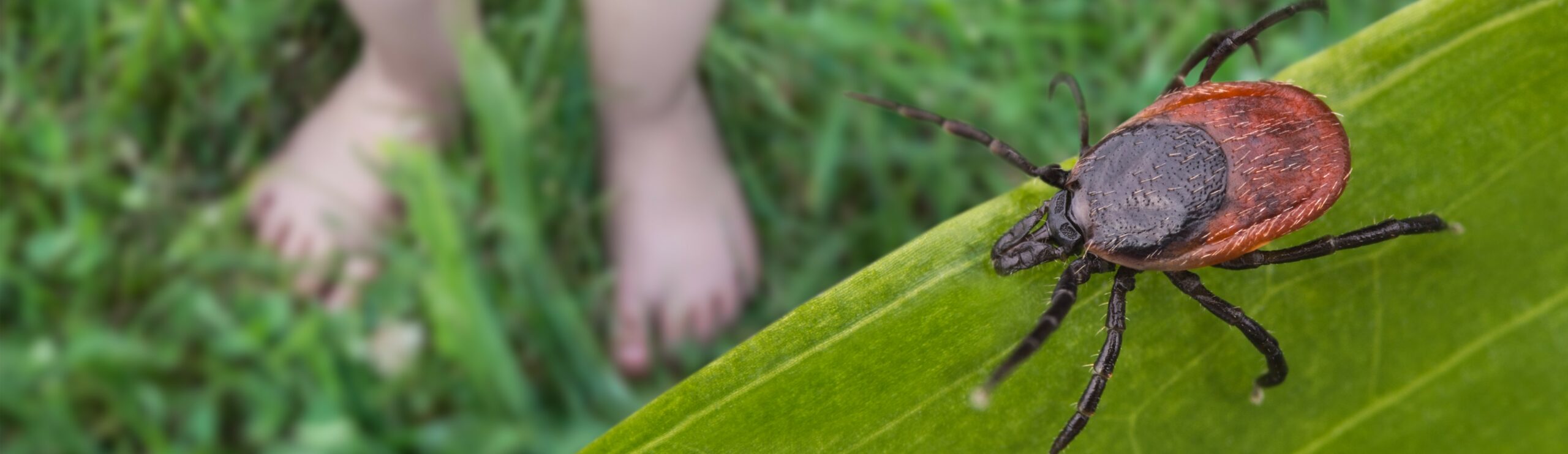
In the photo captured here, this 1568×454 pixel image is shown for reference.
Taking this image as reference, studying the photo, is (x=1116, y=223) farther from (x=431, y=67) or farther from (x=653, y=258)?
(x=431, y=67)

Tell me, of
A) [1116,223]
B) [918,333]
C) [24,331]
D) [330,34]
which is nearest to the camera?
[918,333]

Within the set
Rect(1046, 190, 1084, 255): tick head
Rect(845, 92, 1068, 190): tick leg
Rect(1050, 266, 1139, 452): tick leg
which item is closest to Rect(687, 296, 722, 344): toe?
Rect(845, 92, 1068, 190): tick leg

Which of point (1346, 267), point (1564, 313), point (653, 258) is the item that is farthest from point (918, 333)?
point (653, 258)

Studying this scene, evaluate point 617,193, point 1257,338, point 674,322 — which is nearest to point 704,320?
point 674,322

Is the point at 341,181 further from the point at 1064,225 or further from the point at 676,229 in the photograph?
the point at 1064,225

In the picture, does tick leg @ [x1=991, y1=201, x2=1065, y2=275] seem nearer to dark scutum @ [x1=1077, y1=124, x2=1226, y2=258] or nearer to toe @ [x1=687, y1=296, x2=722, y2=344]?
dark scutum @ [x1=1077, y1=124, x2=1226, y2=258]

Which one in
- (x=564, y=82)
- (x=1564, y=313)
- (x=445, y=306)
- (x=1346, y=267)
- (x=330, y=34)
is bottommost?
(x=1564, y=313)

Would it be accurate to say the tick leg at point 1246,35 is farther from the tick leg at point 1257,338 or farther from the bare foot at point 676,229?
the bare foot at point 676,229
